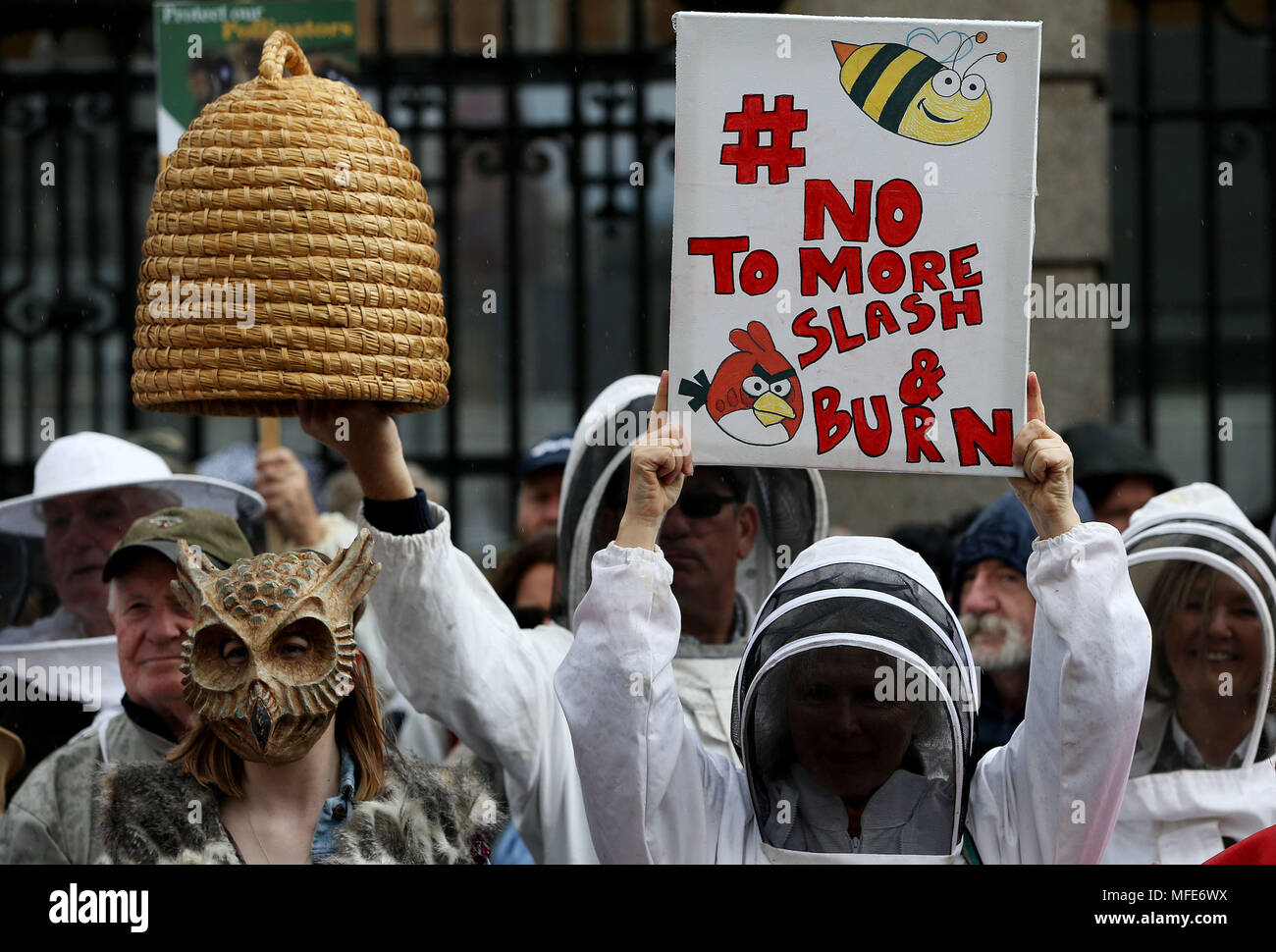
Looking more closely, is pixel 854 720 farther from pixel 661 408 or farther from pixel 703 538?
pixel 703 538

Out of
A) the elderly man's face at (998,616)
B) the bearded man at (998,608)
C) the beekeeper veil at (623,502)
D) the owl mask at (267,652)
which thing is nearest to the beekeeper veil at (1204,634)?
the bearded man at (998,608)

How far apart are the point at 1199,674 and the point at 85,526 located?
115 inches

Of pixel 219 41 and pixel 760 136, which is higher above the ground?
pixel 219 41

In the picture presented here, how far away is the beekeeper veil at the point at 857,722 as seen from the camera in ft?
9.31

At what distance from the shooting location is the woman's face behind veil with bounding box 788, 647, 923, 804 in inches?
112

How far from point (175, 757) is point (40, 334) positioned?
156 inches

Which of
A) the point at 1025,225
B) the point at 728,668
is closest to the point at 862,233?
the point at 1025,225

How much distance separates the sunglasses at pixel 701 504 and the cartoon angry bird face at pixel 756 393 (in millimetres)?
703

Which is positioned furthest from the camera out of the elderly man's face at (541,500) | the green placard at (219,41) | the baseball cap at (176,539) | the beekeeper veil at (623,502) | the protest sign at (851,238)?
the elderly man's face at (541,500)

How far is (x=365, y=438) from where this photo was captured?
308cm
